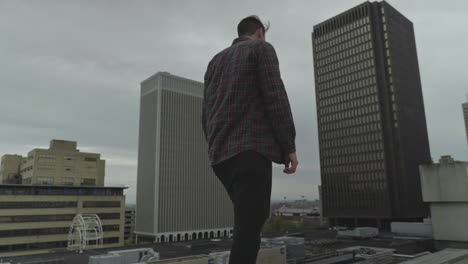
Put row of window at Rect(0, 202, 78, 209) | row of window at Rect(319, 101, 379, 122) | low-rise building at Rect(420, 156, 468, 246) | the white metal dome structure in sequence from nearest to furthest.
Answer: low-rise building at Rect(420, 156, 468, 246)
the white metal dome structure
row of window at Rect(0, 202, 78, 209)
row of window at Rect(319, 101, 379, 122)

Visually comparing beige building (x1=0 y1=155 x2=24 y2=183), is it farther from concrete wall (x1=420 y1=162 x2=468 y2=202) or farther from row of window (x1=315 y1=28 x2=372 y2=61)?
concrete wall (x1=420 y1=162 x2=468 y2=202)

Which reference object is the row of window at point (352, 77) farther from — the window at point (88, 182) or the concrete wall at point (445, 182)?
the concrete wall at point (445, 182)

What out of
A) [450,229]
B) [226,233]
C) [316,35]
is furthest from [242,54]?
[226,233]

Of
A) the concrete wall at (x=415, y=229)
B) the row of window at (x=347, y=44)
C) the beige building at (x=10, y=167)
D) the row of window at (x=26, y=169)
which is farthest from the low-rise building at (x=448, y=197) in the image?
the beige building at (x=10, y=167)

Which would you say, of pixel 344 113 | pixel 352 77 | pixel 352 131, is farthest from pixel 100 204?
pixel 352 77

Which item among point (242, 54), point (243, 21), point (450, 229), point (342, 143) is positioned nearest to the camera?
point (242, 54)

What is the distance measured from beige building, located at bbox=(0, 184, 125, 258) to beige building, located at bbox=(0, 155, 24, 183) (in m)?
35.0

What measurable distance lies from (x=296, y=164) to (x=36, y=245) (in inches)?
3446

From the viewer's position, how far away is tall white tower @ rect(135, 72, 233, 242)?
130 metres

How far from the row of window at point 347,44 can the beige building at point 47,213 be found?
93238 mm

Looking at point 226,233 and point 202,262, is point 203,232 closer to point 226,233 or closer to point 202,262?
point 226,233

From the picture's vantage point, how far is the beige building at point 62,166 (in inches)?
3474

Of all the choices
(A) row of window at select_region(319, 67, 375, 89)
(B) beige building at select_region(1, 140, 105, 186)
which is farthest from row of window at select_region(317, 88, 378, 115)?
(B) beige building at select_region(1, 140, 105, 186)

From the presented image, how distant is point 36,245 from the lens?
73.2m
